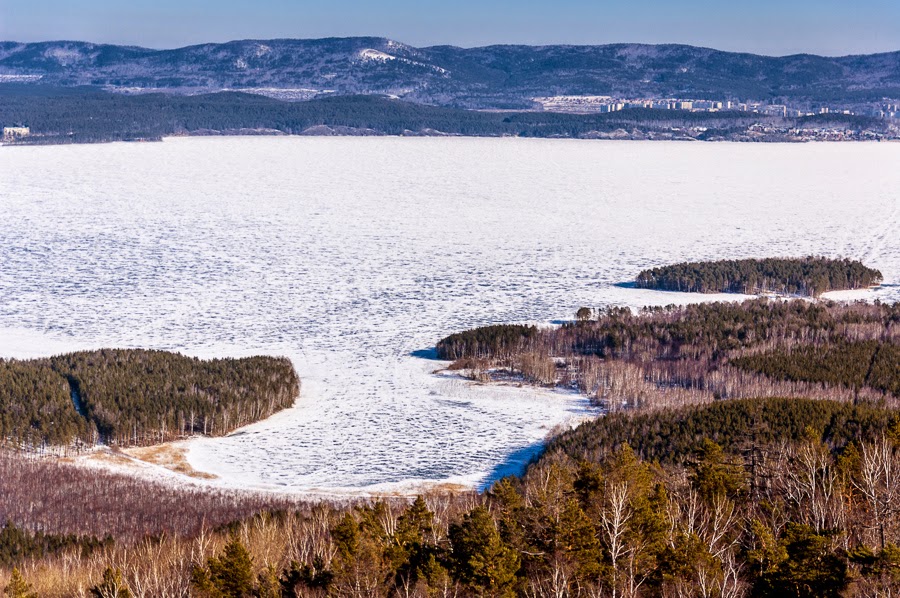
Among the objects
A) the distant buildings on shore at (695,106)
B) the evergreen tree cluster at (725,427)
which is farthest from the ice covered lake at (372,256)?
the distant buildings on shore at (695,106)

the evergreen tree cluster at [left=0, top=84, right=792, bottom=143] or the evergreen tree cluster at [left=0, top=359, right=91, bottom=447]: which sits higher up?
the evergreen tree cluster at [left=0, top=84, right=792, bottom=143]

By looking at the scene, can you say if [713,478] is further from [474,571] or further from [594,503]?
[474,571]

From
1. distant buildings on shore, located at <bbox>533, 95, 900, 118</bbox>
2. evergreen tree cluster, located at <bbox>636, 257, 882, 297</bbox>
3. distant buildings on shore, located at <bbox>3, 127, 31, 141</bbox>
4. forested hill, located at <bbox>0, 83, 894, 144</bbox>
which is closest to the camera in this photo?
evergreen tree cluster, located at <bbox>636, 257, 882, 297</bbox>

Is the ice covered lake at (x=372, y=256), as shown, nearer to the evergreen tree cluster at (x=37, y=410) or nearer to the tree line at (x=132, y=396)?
the tree line at (x=132, y=396)

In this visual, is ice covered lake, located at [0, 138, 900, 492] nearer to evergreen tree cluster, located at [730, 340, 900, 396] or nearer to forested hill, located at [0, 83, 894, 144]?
evergreen tree cluster, located at [730, 340, 900, 396]

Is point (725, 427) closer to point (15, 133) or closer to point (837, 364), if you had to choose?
point (837, 364)

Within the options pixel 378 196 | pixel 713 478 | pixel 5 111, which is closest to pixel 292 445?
pixel 713 478

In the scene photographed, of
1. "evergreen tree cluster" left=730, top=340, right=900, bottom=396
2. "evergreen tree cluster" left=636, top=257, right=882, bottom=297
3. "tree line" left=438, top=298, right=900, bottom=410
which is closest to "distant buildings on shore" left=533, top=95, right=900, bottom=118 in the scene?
"evergreen tree cluster" left=636, top=257, right=882, bottom=297

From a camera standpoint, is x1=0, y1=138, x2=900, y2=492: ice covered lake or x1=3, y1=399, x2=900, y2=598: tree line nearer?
A: x1=3, y1=399, x2=900, y2=598: tree line
